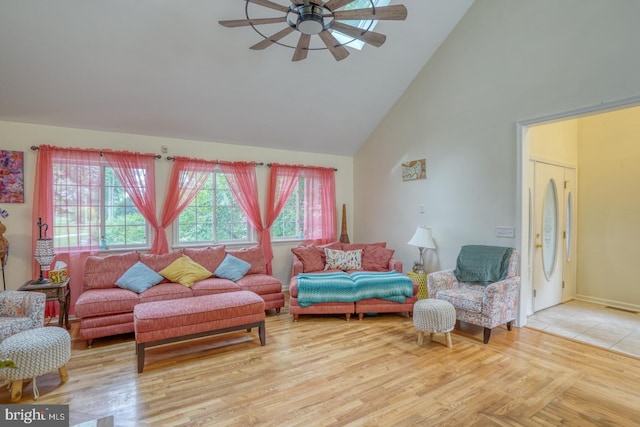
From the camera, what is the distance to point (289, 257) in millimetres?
5695

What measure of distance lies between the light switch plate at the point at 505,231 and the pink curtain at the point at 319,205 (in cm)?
288

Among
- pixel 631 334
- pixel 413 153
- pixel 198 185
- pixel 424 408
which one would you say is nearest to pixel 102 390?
pixel 424 408

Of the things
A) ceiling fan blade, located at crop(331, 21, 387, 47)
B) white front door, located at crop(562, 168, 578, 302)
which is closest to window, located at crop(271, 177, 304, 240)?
ceiling fan blade, located at crop(331, 21, 387, 47)

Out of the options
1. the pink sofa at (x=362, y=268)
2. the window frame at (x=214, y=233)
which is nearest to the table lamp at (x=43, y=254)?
the window frame at (x=214, y=233)

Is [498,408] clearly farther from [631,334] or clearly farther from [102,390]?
[102,390]

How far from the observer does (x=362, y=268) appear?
4.92m

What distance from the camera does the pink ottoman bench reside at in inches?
110

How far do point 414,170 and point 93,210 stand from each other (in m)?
4.63

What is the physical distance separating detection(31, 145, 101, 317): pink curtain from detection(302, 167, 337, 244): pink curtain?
3.18m

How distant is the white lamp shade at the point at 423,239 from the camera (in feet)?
14.8

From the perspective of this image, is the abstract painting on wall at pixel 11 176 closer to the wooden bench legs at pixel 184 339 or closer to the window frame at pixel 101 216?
the window frame at pixel 101 216

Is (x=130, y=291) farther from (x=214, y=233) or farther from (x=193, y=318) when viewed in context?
(x=214, y=233)

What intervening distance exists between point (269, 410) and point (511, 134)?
3868 millimetres

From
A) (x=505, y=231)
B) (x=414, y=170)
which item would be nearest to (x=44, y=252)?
(x=414, y=170)
